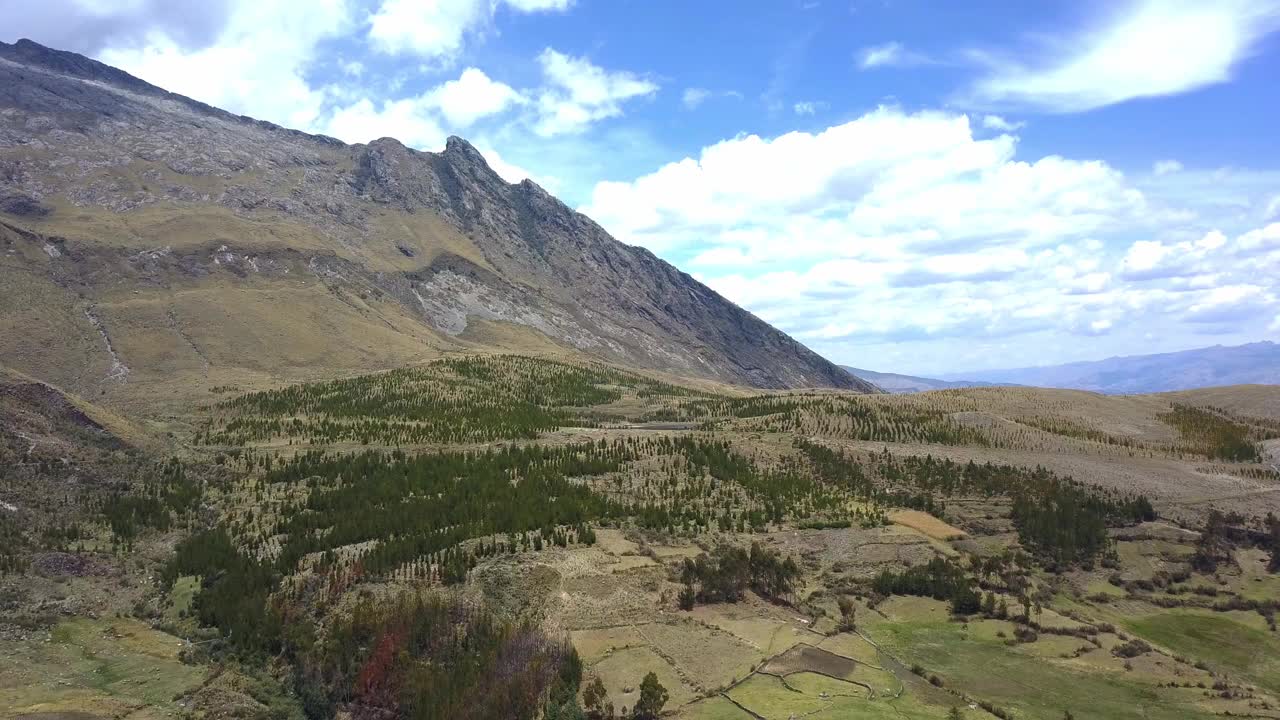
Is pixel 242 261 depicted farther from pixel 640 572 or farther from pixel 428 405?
pixel 640 572

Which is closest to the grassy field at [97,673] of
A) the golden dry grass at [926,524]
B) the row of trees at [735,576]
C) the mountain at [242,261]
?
the row of trees at [735,576]

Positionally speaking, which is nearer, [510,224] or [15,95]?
[15,95]

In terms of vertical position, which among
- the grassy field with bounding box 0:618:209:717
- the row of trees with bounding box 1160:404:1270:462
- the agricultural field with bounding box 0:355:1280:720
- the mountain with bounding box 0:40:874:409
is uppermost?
the mountain with bounding box 0:40:874:409

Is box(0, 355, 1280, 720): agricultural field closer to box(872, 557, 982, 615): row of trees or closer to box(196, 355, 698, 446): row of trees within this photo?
box(872, 557, 982, 615): row of trees

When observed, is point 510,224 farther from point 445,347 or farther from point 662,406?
point 662,406

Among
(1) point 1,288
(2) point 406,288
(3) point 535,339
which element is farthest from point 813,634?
(2) point 406,288

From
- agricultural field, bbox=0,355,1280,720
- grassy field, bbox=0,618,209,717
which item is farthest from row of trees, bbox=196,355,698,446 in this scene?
grassy field, bbox=0,618,209,717
